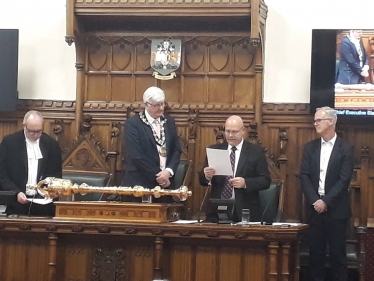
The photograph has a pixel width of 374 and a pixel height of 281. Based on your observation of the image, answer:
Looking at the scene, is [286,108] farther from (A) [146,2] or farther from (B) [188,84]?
(A) [146,2]

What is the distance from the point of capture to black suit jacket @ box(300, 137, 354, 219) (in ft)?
18.9

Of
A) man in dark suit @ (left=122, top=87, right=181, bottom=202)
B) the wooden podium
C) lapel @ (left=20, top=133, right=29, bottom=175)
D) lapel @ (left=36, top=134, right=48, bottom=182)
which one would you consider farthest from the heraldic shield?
the wooden podium

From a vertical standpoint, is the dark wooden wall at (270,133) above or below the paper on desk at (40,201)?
above

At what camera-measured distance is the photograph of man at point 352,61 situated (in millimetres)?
6766

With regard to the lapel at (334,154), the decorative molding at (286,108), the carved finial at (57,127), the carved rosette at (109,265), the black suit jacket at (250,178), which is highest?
the decorative molding at (286,108)

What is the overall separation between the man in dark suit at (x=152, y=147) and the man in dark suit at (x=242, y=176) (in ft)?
1.09

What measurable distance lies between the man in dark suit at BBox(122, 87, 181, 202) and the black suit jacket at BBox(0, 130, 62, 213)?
753 mm

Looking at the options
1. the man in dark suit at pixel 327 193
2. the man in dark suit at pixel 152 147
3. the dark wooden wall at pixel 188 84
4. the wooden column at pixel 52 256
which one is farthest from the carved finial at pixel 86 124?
the man in dark suit at pixel 327 193

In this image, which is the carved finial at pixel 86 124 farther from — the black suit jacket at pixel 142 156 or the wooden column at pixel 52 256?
the wooden column at pixel 52 256

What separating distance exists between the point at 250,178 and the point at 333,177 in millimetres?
794

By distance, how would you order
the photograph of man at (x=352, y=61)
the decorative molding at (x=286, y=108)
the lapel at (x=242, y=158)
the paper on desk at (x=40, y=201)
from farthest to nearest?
the decorative molding at (x=286, y=108) < the photograph of man at (x=352, y=61) < the lapel at (x=242, y=158) < the paper on desk at (x=40, y=201)

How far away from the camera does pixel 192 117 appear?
7125mm

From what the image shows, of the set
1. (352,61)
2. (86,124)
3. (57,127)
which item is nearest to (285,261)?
(352,61)

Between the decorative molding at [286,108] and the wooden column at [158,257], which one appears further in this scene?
the decorative molding at [286,108]
